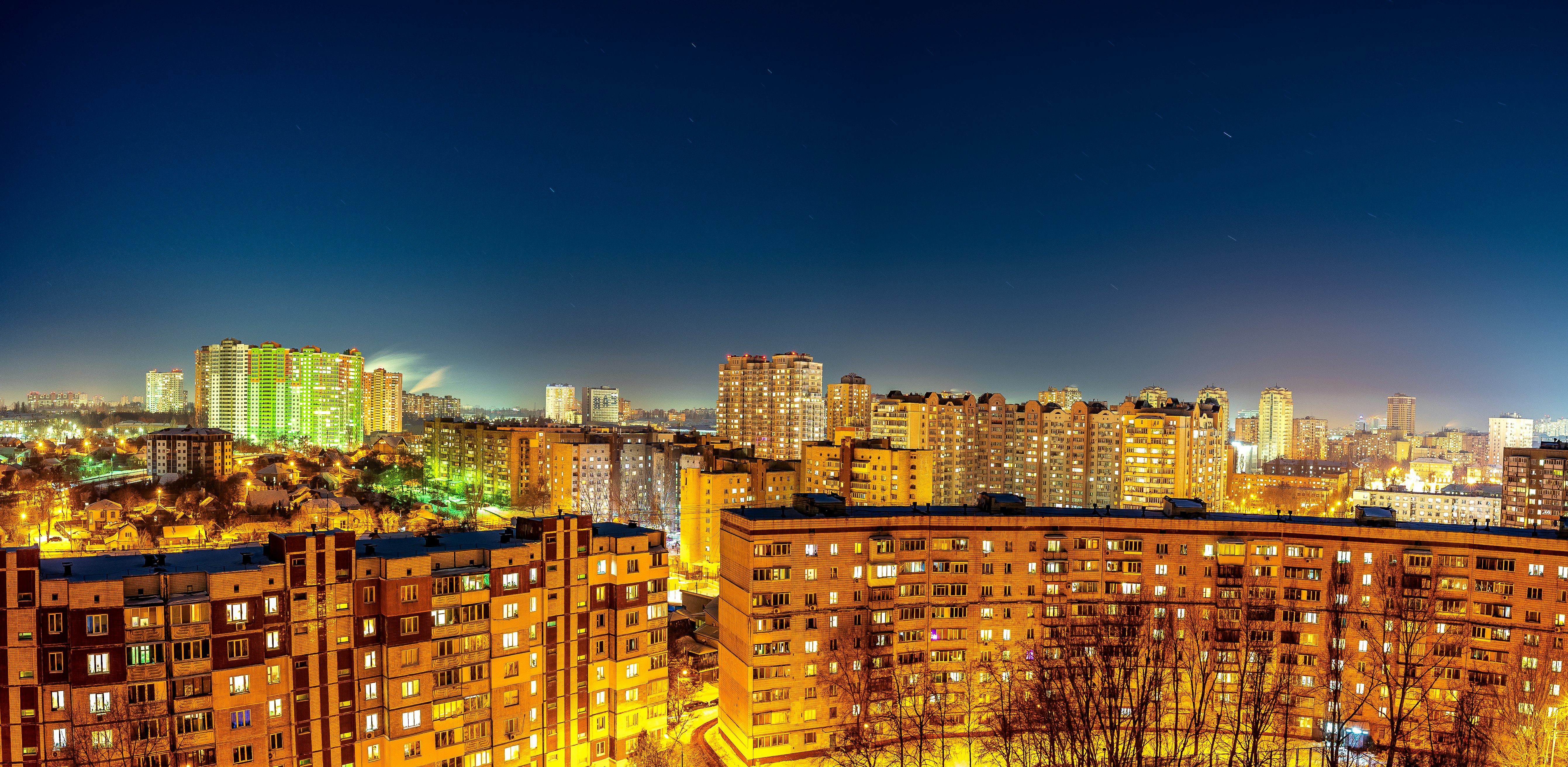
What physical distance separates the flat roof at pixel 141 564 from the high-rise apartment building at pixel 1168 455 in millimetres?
25814

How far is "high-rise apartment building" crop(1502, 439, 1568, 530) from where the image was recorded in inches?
1017

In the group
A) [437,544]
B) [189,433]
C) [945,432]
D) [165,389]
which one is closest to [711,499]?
[945,432]

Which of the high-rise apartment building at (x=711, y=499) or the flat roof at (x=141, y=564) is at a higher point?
the flat roof at (x=141, y=564)

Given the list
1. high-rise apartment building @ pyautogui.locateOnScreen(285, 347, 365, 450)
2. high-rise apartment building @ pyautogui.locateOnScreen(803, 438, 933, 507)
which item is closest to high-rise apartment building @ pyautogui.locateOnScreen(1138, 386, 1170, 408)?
high-rise apartment building @ pyautogui.locateOnScreen(803, 438, 933, 507)

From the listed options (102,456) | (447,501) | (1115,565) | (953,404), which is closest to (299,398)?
(102,456)

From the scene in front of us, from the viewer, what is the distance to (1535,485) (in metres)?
26.2

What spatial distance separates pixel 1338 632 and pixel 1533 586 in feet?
7.95

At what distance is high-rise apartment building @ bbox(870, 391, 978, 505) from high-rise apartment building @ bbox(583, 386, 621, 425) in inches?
2116

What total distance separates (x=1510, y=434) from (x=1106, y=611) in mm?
66220

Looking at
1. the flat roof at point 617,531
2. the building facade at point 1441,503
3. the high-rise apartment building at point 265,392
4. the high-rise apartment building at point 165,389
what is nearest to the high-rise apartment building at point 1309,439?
the building facade at point 1441,503

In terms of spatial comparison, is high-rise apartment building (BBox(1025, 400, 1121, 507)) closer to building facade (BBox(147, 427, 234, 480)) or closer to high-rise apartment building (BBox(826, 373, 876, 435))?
high-rise apartment building (BBox(826, 373, 876, 435))

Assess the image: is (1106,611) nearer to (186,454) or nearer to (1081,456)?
(1081,456)

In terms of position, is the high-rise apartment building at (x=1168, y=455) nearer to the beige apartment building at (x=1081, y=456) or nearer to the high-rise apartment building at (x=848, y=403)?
the beige apartment building at (x=1081, y=456)

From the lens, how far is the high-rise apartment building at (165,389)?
2790 inches
